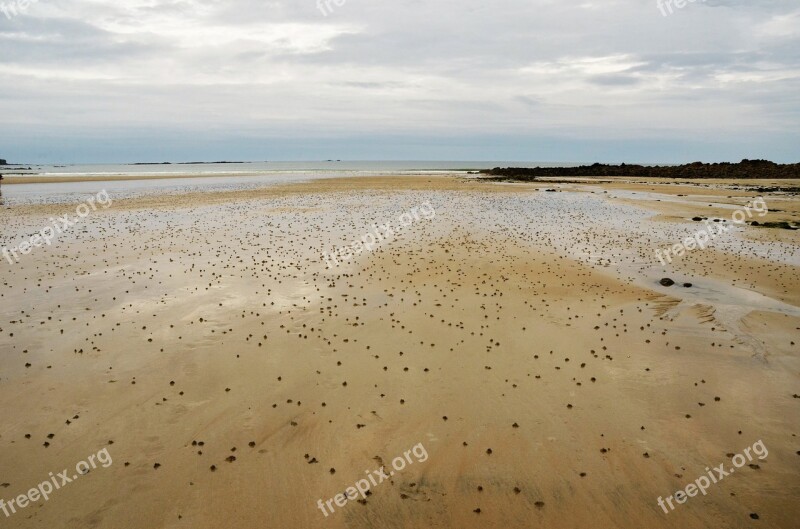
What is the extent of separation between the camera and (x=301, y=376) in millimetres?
10234

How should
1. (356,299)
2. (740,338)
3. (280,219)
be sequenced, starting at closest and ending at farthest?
(740,338) < (356,299) < (280,219)

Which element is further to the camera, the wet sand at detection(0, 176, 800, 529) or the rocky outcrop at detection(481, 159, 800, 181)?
the rocky outcrop at detection(481, 159, 800, 181)

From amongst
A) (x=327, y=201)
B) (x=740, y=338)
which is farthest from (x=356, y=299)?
(x=327, y=201)

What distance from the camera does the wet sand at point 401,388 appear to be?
673cm

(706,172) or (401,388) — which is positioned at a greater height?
(706,172)


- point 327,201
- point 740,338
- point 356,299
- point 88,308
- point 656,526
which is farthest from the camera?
point 327,201

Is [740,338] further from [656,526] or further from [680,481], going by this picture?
[656,526]

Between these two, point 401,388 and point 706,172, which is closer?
point 401,388

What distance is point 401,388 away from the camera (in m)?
9.74

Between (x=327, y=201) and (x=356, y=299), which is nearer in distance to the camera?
(x=356, y=299)

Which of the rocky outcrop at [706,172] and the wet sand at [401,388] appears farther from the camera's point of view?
the rocky outcrop at [706,172]

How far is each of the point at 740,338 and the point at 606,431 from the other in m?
6.77

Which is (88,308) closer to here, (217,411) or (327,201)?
(217,411)

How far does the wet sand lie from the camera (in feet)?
22.1
